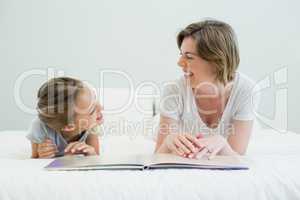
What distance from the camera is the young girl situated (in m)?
1.14

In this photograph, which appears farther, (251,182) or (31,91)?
(31,91)

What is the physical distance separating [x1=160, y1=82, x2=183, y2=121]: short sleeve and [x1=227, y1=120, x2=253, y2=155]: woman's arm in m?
0.20

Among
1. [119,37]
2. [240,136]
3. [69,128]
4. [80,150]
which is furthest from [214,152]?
[119,37]

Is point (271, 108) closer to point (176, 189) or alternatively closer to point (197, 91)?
point (197, 91)

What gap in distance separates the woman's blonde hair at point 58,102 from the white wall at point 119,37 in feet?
3.60

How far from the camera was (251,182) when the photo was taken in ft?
2.49

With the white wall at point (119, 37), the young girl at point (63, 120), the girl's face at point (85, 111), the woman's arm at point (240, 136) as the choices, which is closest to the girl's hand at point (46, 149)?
the young girl at point (63, 120)

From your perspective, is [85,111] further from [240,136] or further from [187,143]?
[240,136]

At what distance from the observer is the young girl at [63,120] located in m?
1.14

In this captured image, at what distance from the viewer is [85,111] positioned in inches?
46.6

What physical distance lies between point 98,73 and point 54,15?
1.52 feet

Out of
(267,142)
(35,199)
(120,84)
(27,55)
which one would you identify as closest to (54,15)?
(27,55)

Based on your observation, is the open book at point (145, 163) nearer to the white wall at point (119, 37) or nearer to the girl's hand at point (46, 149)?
the girl's hand at point (46, 149)

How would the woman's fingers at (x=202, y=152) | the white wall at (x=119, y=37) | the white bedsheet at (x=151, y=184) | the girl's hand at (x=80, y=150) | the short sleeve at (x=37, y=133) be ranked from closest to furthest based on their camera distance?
the white bedsheet at (x=151, y=184) < the woman's fingers at (x=202, y=152) < the girl's hand at (x=80, y=150) < the short sleeve at (x=37, y=133) < the white wall at (x=119, y=37)
